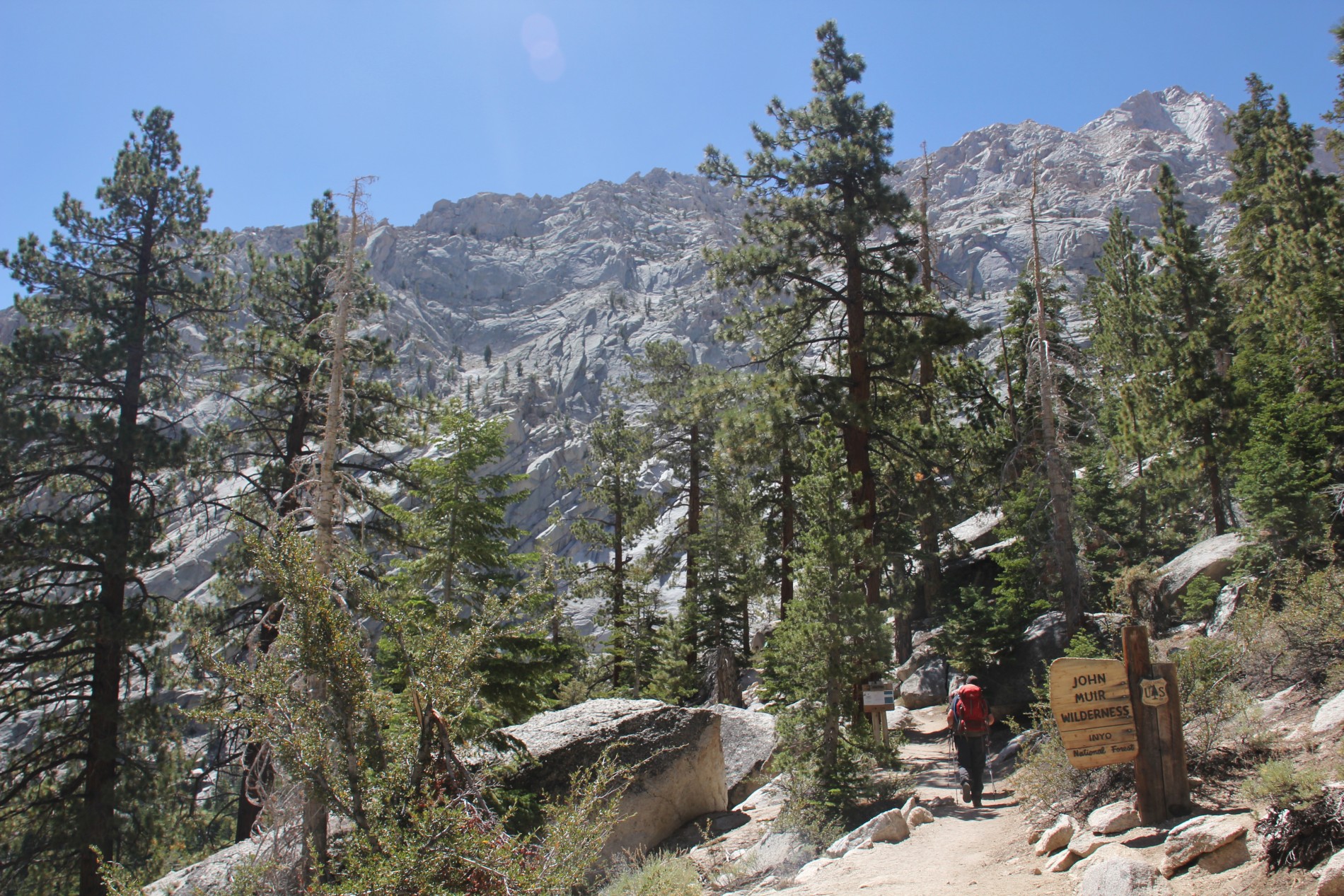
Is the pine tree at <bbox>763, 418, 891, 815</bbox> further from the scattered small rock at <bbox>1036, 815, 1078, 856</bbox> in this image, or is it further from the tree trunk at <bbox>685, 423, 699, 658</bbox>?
the tree trunk at <bbox>685, 423, 699, 658</bbox>

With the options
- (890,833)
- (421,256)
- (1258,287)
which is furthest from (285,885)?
(421,256)

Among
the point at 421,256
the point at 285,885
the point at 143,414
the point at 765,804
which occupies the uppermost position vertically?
the point at 421,256

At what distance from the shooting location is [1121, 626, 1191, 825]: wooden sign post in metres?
5.87

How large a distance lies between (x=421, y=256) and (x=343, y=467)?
17869 cm

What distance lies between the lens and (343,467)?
1572 cm

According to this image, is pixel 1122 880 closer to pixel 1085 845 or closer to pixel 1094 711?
pixel 1085 845

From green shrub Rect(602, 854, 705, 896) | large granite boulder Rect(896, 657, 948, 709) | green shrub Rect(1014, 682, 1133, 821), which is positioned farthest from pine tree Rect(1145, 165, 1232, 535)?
green shrub Rect(602, 854, 705, 896)

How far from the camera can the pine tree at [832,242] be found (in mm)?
13125

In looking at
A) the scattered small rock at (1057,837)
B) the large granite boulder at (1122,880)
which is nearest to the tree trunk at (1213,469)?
the scattered small rock at (1057,837)

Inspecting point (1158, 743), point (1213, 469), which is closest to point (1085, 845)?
point (1158, 743)

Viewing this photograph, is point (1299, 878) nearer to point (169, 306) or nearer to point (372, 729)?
point (372, 729)

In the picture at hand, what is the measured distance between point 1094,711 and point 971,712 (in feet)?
9.00

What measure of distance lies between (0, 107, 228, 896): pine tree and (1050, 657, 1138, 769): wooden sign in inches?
522

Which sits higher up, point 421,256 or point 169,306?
point 421,256
